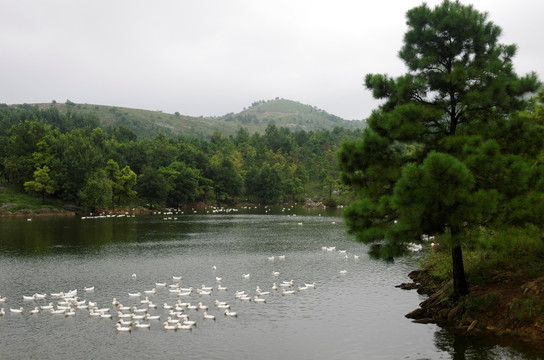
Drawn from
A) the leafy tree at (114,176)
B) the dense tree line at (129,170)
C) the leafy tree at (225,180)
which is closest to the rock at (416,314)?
the dense tree line at (129,170)

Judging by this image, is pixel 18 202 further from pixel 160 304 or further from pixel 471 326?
pixel 471 326

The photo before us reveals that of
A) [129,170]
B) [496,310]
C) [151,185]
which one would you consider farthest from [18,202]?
[496,310]

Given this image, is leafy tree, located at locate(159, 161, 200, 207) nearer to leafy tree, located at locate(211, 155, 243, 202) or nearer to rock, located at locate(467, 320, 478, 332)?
leafy tree, located at locate(211, 155, 243, 202)

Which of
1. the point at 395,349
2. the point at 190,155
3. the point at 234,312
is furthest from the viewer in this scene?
the point at 190,155

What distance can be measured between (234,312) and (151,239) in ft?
129

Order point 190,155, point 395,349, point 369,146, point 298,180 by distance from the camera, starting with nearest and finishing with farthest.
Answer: point 395,349, point 369,146, point 190,155, point 298,180

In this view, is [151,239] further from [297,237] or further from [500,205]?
[500,205]

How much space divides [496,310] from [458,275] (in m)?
2.48

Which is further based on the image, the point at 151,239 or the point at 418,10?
the point at 151,239

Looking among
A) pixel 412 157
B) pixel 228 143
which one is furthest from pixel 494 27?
pixel 228 143

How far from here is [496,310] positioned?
22.5 m

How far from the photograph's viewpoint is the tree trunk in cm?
2364

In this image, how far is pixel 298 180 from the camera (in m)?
169

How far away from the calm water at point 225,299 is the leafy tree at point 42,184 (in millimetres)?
48614
